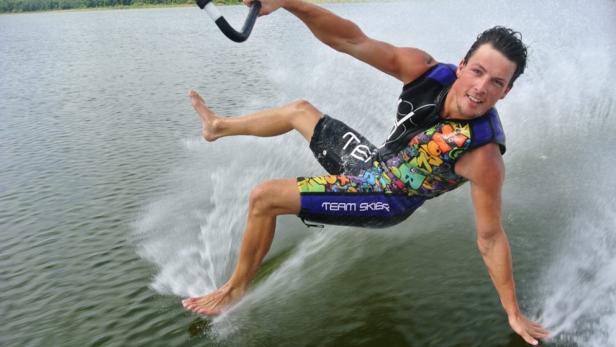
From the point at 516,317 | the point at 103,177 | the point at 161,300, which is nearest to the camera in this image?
the point at 516,317

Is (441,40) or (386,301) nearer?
(386,301)

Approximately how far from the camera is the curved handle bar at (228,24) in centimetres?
367

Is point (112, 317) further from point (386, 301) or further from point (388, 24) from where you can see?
point (388, 24)

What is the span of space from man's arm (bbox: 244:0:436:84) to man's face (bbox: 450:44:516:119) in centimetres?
44

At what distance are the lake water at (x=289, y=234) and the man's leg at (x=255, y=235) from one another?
0.16 metres

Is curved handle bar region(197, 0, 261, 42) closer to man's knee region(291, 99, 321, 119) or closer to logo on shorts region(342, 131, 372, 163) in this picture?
man's knee region(291, 99, 321, 119)

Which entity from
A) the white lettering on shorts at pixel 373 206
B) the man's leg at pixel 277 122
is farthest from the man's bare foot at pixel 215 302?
the man's leg at pixel 277 122

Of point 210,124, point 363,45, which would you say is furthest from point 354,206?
point 210,124

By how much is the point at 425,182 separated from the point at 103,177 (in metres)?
6.73

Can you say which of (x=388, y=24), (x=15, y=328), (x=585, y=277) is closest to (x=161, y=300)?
(x=15, y=328)

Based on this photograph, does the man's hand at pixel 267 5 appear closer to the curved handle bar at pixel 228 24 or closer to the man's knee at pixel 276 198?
the curved handle bar at pixel 228 24

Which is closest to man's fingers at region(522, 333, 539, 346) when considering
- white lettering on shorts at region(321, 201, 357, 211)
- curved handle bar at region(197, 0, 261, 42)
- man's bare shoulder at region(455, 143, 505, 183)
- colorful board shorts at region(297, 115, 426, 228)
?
man's bare shoulder at region(455, 143, 505, 183)

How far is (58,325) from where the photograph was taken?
186 inches

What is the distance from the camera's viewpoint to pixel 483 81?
3.49 metres
